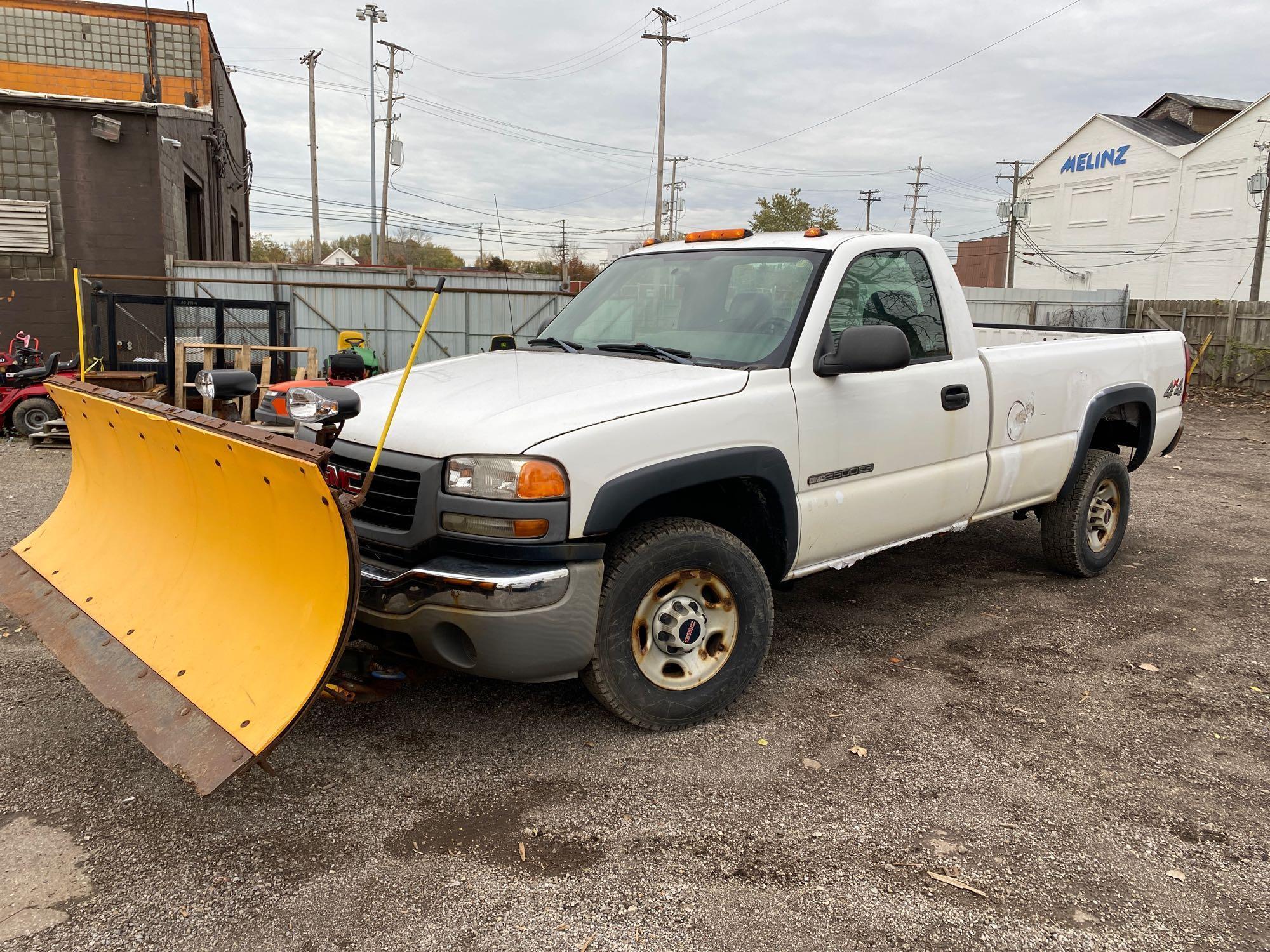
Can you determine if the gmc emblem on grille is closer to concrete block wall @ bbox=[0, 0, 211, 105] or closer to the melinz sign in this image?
concrete block wall @ bbox=[0, 0, 211, 105]

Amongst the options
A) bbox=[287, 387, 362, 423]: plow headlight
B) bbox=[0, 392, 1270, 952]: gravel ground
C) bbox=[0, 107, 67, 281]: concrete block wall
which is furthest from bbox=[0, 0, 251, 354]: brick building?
bbox=[287, 387, 362, 423]: plow headlight

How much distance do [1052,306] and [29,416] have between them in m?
22.0

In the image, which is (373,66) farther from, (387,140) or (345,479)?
(345,479)

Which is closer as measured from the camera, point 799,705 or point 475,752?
point 475,752

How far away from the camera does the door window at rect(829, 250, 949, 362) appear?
437 cm

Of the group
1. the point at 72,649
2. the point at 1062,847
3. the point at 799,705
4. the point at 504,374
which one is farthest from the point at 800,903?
the point at 72,649

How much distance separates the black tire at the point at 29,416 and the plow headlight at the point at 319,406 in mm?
9658

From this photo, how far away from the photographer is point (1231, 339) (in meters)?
20.7

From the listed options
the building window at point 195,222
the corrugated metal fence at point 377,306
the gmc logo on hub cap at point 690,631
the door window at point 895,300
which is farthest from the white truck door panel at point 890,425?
the building window at point 195,222

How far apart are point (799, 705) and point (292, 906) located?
2238 millimetres

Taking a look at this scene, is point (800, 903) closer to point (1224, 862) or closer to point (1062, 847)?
point (1062, 847)

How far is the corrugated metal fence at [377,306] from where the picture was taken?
18.5m

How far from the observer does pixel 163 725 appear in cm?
299

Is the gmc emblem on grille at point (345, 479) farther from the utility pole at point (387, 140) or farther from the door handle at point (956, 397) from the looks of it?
the utility pole at point (387, 140)
